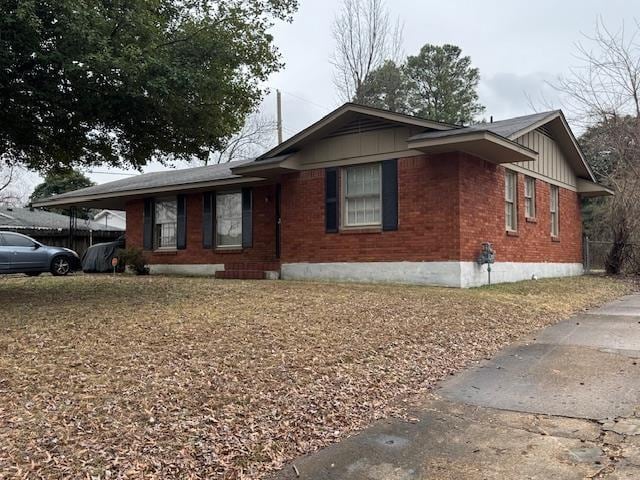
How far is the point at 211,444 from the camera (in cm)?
359

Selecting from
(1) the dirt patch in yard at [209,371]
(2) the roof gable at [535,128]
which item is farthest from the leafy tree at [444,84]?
(1) the dirt patch in yard at [209,371]

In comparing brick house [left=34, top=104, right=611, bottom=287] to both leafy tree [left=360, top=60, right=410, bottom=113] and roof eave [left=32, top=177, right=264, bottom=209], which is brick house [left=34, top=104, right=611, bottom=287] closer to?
roof eave [left=32, top=177, right=264, bottom=209]

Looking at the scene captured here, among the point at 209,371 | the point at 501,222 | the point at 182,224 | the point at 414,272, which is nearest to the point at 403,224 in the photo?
the point at 414,272

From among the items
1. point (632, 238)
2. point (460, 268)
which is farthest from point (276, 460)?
point (632, 238)

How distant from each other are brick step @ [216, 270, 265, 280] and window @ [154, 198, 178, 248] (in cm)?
380

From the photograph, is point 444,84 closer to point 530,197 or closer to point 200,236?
point 530,197

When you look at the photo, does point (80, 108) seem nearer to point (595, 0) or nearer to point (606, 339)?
point (606, 339)

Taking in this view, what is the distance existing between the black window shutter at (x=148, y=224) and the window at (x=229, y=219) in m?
3.08

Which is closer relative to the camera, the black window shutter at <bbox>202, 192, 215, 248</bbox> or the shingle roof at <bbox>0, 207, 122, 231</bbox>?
the black window shutter at <bbox>202, 192, 215, 248</bbox>

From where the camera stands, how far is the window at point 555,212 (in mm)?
17641

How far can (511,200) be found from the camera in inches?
582

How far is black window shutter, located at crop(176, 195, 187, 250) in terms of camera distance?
17.7 m

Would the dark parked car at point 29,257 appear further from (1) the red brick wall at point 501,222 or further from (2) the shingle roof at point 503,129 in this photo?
(1) the red brick wall at point 501,222

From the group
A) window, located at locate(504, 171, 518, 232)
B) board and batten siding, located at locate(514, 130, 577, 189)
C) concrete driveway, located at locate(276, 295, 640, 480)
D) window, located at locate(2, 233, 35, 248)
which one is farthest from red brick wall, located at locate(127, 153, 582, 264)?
concrete driveway, located at locate(276, 295, 640, 480)
